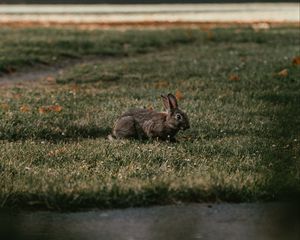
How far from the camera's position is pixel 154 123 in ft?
29.7

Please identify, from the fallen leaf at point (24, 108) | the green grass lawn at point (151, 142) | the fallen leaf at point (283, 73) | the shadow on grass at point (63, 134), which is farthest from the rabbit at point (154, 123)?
the fallen leaf at point (283, 73)

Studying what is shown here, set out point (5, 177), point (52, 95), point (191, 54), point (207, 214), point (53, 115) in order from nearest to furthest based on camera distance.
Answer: point (207, 214)
point (5, 177)
point (53, 115)
point (52, 95)
point (191, 54)

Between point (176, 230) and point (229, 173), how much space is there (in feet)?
4.77

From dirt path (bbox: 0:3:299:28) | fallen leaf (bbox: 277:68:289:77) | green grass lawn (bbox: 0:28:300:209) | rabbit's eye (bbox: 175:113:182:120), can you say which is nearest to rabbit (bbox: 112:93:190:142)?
rabbit's eye (bbox: 175:113:182:120)

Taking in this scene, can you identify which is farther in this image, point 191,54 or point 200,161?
point 191,54

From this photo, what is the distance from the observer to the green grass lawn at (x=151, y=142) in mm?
6730

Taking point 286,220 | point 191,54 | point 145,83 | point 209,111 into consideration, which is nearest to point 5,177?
point 286,220

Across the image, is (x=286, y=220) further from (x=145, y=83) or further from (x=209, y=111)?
(x=145, y=83)

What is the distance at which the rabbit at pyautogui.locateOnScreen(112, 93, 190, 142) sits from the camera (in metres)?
8.94

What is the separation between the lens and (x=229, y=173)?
7297mm

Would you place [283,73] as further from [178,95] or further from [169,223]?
[169,223]

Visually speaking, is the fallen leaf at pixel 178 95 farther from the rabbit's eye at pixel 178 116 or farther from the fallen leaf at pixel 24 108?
the rabbit's eye at pixel 178 116

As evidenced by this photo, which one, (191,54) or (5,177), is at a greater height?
(5,177)

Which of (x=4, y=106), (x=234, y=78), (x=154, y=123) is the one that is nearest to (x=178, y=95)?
(x=234, y=78)
